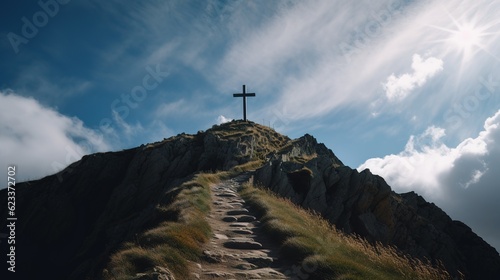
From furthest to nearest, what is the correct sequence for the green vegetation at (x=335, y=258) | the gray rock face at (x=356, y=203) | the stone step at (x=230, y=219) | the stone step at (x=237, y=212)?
the gray rock face at (x=356, y=203) < the stone step at (x=237, y=212) < the stone step at (x=230, y=219) < the green vegetation at (x=335, y=258)

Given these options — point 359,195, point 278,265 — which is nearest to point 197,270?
point 278,265

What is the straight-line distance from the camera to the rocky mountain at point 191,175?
33.5 m

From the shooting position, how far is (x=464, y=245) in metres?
56.2

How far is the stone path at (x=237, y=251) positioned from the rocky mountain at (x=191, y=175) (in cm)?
1372

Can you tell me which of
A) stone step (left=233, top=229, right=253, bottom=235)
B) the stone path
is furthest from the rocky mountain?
stone step (left=233, top=229, right=253, bottom=235)

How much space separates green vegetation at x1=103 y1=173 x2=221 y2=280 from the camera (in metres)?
8.78

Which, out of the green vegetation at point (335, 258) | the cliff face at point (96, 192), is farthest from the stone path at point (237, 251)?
the cliff face at point (96, 192)

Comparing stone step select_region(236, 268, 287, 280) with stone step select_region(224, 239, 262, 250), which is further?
stone step select_region(224, 239, 262, 250)

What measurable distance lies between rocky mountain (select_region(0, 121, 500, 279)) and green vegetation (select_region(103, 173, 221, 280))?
16.9 meters

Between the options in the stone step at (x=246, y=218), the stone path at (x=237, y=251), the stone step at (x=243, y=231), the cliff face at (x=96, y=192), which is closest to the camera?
the stone path at (x=237, y=251)

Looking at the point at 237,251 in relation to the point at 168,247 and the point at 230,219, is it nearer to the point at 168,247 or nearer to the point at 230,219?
the point at 168,247

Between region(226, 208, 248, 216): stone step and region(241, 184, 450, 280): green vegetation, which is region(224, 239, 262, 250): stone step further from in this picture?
region(226, 208, 248, 216): stone step

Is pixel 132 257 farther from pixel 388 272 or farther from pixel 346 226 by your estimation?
pixel 346 226

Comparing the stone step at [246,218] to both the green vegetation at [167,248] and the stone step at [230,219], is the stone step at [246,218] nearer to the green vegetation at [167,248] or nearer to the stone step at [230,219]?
the stone step at [230,219]
